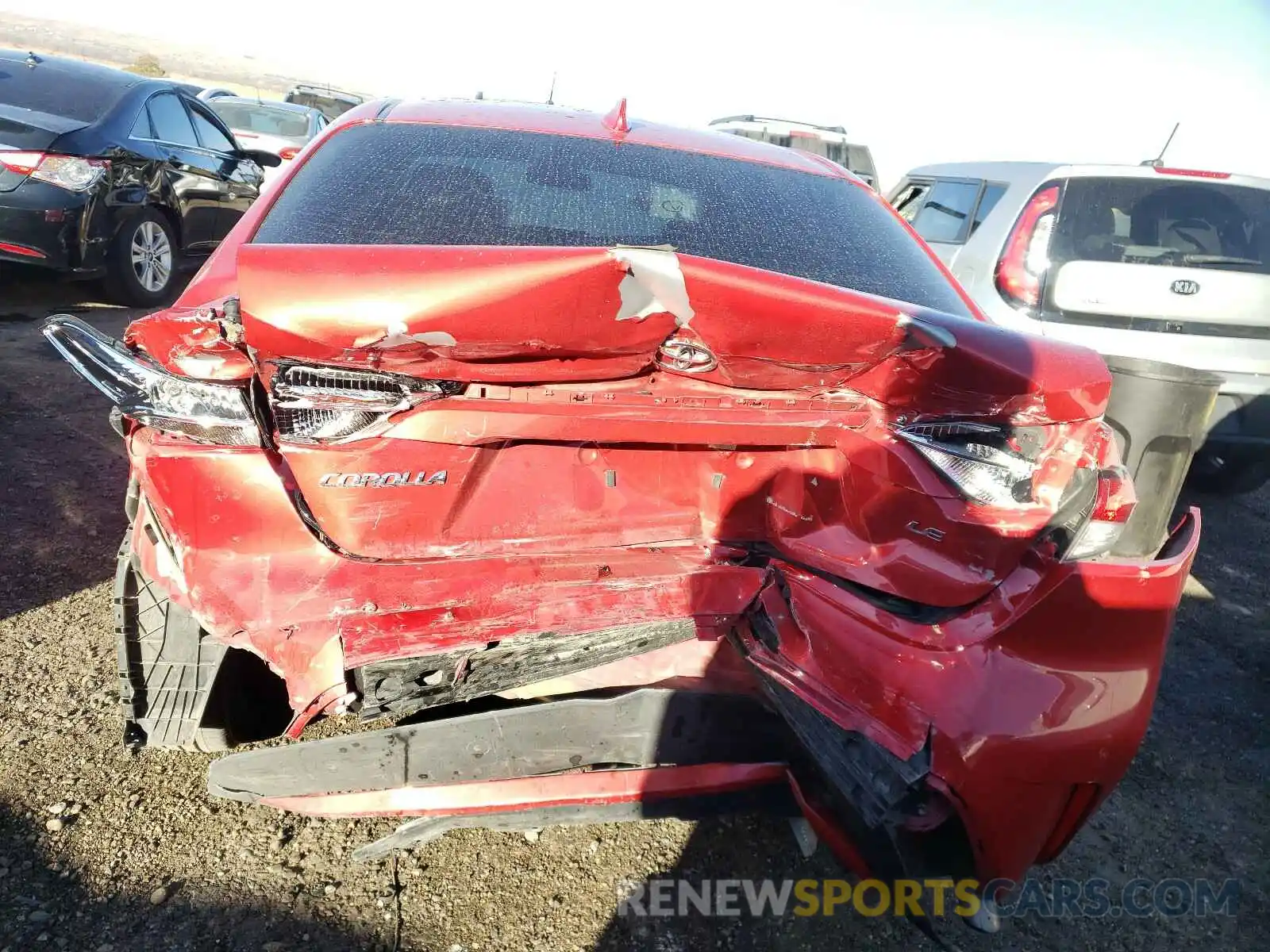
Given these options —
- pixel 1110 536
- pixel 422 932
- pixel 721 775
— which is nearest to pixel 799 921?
pixel 721 775

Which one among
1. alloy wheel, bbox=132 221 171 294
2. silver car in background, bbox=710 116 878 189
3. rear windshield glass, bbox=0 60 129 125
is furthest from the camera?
silver car in background, bbox=710 116 878 189

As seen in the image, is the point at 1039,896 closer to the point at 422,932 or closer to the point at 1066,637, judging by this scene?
the point at 1066,637

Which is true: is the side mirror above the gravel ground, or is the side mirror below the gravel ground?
above

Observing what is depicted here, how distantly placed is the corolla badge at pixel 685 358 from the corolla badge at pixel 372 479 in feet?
1.62

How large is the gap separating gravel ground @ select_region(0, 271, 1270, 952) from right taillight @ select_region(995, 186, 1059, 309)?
2.40m

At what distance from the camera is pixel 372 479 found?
62.2 inches

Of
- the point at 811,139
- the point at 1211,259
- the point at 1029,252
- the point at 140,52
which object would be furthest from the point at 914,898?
the point at 140,52

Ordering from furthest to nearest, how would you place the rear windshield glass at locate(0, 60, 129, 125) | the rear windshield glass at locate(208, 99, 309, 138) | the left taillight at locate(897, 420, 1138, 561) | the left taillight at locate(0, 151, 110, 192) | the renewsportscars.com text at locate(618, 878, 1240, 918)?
1. the rear windshield glass at locate(208, 99, 309, 138)
2. the rear windshield glass at locate(0, 60, 129, 125)
3. the left taillight at locate(0, 151, 110, 192)
4. the renewsportscars.com text at locate(618, 878, 1240, 918)
5. the left taillight at locate(897, 420, 1138, 561)

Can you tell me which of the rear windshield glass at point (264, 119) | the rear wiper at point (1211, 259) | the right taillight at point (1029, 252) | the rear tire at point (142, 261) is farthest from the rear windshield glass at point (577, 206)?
the rear windshield glass at point (264, 119)

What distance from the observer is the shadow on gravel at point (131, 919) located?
173 centimetres

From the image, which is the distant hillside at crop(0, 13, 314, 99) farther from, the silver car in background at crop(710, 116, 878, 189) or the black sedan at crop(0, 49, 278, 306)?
the black sedan at crop(0, 49, 278, 306)

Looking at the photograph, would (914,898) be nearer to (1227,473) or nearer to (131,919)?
(131,919)

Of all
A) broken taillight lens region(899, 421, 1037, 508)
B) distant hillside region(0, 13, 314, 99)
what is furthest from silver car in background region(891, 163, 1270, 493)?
distant hillside region(0, 13, 314, 99)

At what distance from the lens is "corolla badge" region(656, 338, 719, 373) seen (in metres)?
1.55
